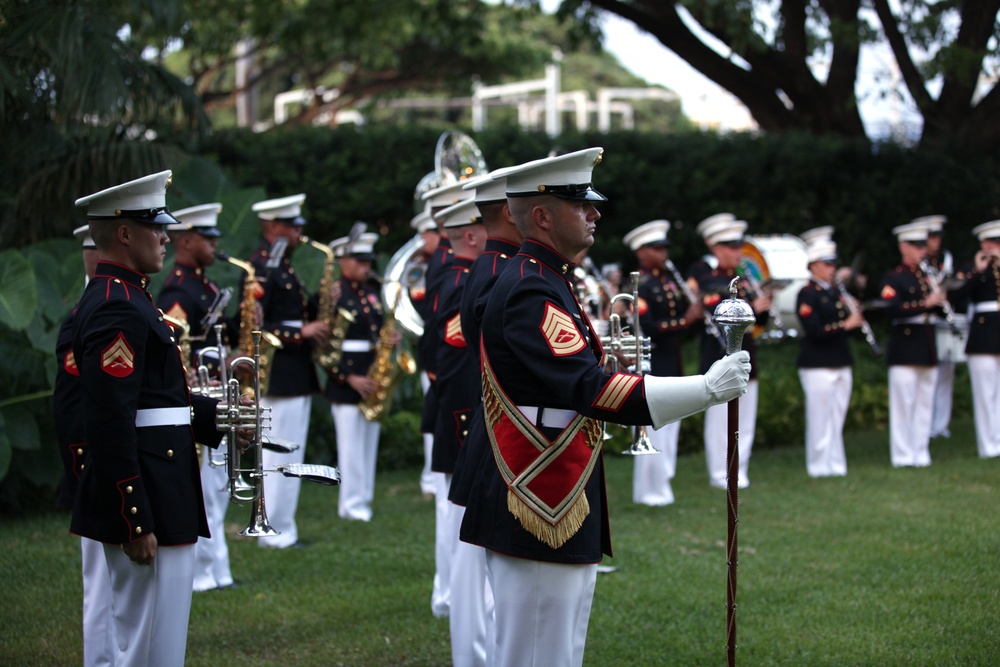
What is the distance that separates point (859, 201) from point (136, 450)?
13.5 metres

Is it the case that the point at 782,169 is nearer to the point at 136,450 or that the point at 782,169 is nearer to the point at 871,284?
the point at 871,284

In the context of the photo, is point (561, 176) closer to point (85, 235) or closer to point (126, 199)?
point (126, 199)

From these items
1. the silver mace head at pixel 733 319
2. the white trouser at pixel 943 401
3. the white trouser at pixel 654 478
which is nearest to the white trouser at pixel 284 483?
the white trouser at pixel 654 478

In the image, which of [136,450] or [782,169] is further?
[782,169]

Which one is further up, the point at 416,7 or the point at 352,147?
the point at 416,7

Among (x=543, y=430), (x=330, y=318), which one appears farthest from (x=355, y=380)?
(x=543, y=430)

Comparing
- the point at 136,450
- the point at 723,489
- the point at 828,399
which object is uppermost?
the point at 136,450

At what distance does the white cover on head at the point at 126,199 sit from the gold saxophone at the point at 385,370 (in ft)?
16.7

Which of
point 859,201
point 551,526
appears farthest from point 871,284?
point 551,526

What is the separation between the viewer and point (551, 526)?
398cm

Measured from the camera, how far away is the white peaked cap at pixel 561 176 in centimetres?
404

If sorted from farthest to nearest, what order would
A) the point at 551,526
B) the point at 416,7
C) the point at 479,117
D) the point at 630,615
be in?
the point at 479,117
the point at 416,7
the point at 630,615
the point at 551,526

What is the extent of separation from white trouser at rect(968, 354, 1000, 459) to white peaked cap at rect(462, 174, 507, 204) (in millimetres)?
8781

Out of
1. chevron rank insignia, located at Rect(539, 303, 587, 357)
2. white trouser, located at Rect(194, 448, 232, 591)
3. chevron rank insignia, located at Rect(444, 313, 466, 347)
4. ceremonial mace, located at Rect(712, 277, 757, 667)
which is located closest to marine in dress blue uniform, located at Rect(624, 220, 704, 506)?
white trouser, located at Rect(194, 448, 232, 591)
